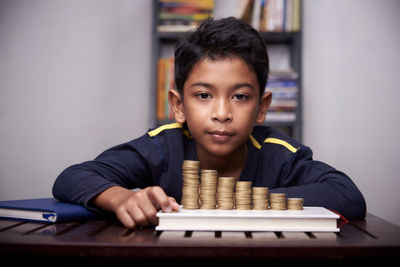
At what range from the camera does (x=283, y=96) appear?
8.84 feet

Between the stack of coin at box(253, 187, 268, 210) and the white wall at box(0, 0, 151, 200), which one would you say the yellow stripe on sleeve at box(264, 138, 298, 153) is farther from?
the white wall at box(0, 0, 151, 200)

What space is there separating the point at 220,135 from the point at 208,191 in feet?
1.57

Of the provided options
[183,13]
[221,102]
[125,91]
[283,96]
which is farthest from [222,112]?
[125,91]

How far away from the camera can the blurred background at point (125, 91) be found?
3055mm

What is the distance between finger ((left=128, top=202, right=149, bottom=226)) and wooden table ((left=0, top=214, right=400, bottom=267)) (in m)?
0.11

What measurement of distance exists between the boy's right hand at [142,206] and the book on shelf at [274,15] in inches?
82.2

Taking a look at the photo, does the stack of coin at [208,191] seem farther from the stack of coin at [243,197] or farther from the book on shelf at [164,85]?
the book on shelf at [164,85]

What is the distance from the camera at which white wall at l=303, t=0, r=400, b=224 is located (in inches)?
120

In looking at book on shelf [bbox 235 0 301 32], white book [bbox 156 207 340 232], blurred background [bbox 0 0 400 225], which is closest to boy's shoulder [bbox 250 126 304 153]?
white book [bbox 156 207 340 232]

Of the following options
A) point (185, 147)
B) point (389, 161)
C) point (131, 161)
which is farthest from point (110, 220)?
point (389, 161)

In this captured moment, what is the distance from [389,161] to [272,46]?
4.45 ft

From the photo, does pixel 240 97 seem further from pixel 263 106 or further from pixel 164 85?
pixel 164 85

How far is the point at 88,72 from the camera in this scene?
10.2 feet

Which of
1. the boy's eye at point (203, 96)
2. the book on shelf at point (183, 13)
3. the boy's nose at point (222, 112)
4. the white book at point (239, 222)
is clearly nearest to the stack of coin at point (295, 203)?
the white book at point (239, 222)
